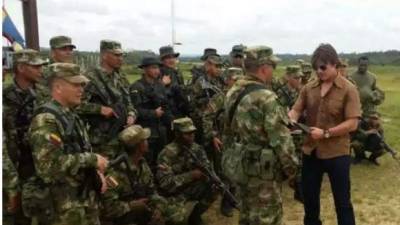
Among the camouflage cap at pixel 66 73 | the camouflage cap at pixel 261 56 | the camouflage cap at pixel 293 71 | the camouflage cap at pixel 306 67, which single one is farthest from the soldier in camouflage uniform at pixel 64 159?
the camouflage cap at pixel 306 67

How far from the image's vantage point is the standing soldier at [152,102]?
22.1 ft

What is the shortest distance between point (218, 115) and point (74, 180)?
132 inches

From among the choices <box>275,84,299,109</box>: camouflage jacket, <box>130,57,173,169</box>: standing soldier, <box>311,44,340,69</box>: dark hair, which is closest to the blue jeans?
<box>311,44,340,69</box>: dark hair

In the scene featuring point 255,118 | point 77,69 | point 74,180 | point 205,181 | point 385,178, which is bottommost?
point 385,178

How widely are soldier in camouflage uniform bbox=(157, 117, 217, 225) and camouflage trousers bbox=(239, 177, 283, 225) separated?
1.61 meters

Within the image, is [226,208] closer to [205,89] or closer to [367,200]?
[205,89]

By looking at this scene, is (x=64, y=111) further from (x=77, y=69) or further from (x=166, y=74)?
(x=166, y=74)

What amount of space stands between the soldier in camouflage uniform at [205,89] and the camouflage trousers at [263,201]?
9.89 ft

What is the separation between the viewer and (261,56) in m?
4.21

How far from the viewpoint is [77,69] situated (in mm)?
3818

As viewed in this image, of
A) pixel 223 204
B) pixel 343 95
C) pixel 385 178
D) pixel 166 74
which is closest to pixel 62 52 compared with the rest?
pixel 166 74

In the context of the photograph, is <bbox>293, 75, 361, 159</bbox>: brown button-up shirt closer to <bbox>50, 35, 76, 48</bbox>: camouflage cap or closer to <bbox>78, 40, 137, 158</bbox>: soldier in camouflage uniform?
<bbox>78, 40, 137, 158</bbox>: soldier in camouflage uniform

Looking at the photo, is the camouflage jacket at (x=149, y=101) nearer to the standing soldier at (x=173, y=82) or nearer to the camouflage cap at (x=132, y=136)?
the standing soldier at (x=173, y=82)

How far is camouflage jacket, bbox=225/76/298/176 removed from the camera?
412cm
